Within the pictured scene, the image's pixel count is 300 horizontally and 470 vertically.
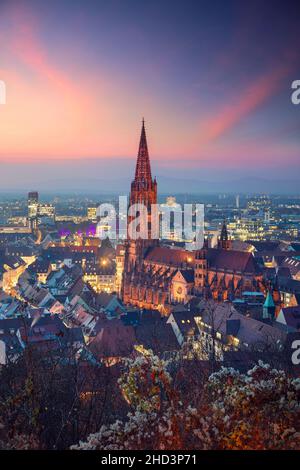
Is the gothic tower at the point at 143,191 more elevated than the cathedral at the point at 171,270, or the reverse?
the gothic tower at the point at 143,191

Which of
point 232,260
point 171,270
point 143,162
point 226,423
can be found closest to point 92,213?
point 143,162

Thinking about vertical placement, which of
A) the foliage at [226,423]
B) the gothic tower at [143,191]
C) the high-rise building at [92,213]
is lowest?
the high-rise building at [92,213]

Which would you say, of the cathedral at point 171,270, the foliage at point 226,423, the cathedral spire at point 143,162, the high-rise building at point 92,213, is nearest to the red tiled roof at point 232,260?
the cathedral at point 171,270

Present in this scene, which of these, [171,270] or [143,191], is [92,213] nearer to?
[143,191]

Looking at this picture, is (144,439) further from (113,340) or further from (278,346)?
(113,340)

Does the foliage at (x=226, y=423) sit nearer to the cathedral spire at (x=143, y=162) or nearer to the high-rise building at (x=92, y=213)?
the cathedral spire at (x=143, y=162)

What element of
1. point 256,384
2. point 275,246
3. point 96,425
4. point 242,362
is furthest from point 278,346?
point 275,246

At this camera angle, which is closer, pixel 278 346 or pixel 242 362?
pixel 242 362

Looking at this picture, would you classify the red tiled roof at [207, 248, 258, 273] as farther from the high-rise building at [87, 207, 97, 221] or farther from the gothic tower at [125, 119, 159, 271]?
the high-rise building at [87, 207, 97, 221]
